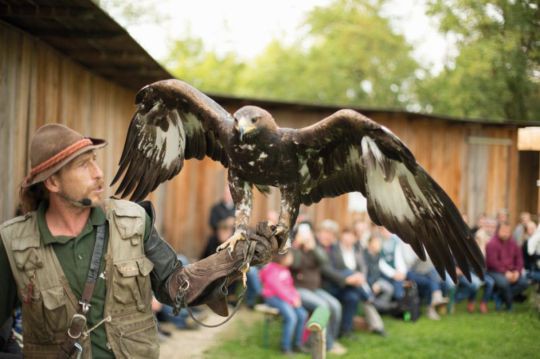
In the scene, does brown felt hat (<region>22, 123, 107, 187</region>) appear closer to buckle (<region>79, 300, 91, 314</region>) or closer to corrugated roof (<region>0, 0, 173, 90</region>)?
buckle (<region>79, 300, 91, 314</region>)

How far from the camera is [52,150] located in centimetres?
214

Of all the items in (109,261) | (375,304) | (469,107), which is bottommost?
(375,304)

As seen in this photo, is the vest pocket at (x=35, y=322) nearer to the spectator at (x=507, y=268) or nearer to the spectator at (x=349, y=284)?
the spectator at (x=507, y=268)

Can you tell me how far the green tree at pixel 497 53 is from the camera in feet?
7.35

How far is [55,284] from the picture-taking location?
2.08m

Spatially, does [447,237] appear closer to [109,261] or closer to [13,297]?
[109,261]

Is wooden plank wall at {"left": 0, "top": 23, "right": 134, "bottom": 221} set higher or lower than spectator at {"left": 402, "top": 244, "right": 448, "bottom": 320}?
higher

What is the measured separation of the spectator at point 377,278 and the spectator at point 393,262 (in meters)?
0.06

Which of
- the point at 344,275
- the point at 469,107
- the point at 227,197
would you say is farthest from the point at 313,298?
the point at 469,107

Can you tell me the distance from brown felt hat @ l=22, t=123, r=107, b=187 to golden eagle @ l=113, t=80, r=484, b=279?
28.5 inches

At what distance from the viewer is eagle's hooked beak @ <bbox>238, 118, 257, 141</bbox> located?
252cm

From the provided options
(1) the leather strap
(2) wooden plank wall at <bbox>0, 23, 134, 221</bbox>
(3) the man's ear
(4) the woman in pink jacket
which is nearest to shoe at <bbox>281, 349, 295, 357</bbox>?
(4) the woman in pink jacket

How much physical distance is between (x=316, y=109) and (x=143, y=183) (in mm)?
5639

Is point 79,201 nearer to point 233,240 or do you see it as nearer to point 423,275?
point 233,240
